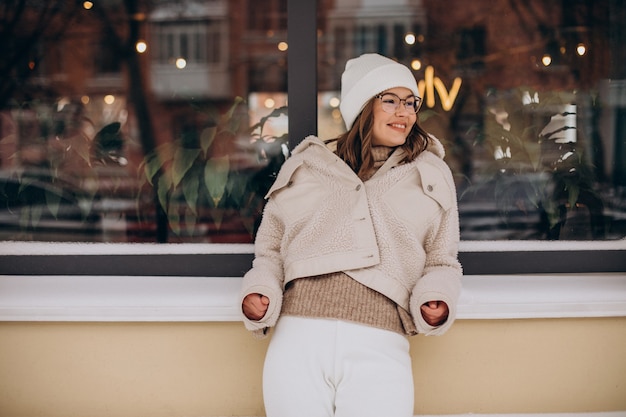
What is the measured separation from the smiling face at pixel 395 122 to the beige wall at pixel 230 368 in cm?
73

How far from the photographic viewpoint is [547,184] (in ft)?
9.49

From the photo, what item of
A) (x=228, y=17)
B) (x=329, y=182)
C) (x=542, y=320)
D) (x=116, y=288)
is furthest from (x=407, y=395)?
(x=228, y=17)

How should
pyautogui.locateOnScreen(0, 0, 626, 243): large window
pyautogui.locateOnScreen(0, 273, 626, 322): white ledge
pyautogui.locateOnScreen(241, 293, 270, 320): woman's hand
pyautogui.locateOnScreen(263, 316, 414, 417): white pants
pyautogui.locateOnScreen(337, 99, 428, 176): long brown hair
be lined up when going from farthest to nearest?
pyautogui.locateOnScreen(0, 0, 626, 243): large window, pyautogui.locateOnScreen(0, 273, 626, 322): white ledge, pyautogui.locateOnScreen(337, 99, 428, 176): long brown hair, pyautogui.locateOnScreen(241, 293, 270, 320): woman's hand, pyautogui.locateOnScreen(263, 316, 414, 417): white pants

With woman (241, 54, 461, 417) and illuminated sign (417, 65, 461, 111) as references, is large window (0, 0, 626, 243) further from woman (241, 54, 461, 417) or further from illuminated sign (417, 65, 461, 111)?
woman (241, 54, 461, 417)

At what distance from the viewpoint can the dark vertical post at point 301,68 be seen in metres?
2.39

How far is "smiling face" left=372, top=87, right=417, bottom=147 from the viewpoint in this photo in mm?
1953

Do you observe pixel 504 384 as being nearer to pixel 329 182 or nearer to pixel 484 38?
→ pixel 329 182

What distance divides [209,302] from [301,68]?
82 centimetres

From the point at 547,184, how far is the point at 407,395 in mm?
1412

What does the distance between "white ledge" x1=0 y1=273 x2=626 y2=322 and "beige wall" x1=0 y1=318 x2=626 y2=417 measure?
0.06m

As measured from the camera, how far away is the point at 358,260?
1887 millimetres

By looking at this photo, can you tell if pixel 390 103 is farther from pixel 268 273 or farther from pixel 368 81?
pixel 268 273

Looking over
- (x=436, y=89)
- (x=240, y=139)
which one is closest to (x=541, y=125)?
(x=436, y=89)

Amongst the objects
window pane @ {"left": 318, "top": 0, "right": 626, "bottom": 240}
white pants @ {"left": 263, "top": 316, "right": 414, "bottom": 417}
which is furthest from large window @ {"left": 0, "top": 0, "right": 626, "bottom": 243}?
white pants @ {"left": 263, "top": 316, "right": 414, "bottom": 417}
